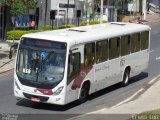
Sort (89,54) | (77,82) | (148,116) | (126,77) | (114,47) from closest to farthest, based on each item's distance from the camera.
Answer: (148,116), (77,82), (89,54), (114,47), (126,77)

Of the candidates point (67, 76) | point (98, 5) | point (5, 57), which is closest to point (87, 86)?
point (67, 76)

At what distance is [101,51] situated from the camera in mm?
19578

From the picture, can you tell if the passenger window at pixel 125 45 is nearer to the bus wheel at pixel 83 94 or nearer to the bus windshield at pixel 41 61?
the bus wheel at pixel 83 94

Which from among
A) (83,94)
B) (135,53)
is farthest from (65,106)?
(135,53)

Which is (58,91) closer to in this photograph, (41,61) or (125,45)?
(41,61)

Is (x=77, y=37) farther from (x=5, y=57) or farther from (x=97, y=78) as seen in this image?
(x=5, y=57)

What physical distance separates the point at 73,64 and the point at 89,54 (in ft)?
4.85

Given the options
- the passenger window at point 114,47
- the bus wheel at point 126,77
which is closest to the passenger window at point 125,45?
the passenger window at point 114,47

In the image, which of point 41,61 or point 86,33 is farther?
point 86,33

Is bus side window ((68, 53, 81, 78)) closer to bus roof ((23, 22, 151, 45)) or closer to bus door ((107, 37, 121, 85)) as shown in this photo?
bus roof ((23, 22, 151, 45))

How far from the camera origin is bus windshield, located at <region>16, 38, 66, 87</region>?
16875 mm

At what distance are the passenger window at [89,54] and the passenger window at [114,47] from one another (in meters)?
1.67

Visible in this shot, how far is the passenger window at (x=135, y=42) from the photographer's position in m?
22.7

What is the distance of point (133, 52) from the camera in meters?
22.9
